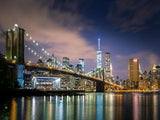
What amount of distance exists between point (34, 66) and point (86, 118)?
4236 cm

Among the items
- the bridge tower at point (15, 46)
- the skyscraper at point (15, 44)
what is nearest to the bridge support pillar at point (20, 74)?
the bridge tower at point (15, 46)

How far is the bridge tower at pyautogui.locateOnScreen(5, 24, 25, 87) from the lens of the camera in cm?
5750

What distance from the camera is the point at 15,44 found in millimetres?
59125

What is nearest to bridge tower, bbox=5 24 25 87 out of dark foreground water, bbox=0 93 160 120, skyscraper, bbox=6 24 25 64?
skyscraper, bbox=6 24 25 64

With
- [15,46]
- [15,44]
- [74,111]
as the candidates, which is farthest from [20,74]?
[74,111]

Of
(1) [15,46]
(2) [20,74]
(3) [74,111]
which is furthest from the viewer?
(1) [15,46]

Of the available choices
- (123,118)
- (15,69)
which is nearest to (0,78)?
(15,69)

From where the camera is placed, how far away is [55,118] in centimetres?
2041

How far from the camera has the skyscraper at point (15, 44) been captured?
58.3 m

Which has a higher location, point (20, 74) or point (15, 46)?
point (15, 46)

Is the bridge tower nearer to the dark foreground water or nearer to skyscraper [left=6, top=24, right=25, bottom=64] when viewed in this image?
skyscraper [left=6, top=24, right=25, bottom=64]

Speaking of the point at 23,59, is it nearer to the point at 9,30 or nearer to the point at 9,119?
the point at 9,30

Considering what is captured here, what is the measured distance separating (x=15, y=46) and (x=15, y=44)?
0.45 m

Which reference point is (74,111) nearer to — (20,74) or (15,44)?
(20,74)
